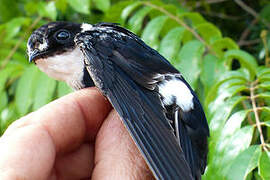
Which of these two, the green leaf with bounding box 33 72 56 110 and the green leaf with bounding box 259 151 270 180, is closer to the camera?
the green leaf with bounding box 259 151 270 180

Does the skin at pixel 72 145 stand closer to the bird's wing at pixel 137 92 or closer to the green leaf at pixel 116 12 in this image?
the bird's wing at pixel 137 92

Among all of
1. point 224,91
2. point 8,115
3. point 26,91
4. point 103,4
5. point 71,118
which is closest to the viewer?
point 71,118

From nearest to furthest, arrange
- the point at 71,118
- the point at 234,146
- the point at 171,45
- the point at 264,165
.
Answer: the point at 264,165, the point at 234,146, the point at 71,118, the point at 171,45

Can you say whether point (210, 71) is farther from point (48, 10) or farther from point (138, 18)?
point (48, 10)

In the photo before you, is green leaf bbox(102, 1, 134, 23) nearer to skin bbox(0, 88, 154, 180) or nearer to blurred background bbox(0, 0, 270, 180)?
blurred background bbox(0, 0, 270, 180)

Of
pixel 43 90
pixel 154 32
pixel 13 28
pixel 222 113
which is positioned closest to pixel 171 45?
pixel 154 32

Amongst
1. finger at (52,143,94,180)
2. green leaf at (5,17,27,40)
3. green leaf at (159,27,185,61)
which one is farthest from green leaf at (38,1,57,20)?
finger at (52,143,94,180)
